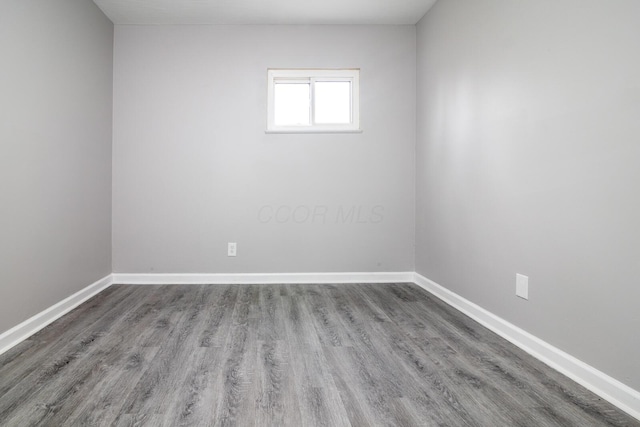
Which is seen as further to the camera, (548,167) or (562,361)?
(548,167)

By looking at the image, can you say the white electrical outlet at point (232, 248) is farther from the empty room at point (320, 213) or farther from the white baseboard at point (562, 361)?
the white baseboard at point (562, 361)

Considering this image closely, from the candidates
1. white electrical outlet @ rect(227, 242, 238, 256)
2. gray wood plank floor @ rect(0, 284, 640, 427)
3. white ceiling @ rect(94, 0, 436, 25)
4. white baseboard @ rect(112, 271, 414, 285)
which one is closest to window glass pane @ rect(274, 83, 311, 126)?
white ceiling @ rect(94, 0, 436, 25)

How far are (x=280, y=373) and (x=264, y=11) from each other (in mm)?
2977

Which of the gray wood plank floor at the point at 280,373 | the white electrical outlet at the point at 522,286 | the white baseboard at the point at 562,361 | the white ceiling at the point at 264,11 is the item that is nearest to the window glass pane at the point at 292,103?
the white ceiling at the point at 264,11

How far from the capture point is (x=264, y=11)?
3289mm

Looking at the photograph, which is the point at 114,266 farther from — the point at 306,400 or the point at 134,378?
the point at 306,400

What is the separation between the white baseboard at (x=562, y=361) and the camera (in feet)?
4.81

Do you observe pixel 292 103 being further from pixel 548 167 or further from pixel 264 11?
pixel 548 167

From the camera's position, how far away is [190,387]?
5.29ft

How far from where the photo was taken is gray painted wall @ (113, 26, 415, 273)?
3.51 metres

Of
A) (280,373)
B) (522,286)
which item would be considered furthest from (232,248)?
(522,286)

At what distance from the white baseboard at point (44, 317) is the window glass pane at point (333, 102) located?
2500 millimetres

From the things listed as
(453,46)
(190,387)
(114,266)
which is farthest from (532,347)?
(114,266)

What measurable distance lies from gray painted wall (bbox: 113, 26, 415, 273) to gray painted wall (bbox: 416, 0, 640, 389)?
2.26 ft
